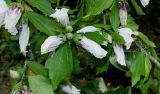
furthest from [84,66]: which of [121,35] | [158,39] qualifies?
[121,35]

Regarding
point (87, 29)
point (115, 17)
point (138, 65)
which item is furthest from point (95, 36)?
point (138, 65)

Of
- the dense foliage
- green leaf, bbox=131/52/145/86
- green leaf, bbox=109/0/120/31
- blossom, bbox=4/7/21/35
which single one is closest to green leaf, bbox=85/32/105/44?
the dense foliage

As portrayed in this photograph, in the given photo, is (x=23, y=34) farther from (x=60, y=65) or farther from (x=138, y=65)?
(x=138, y=65)

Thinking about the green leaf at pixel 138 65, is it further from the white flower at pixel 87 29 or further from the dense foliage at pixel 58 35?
the white flower at pixel 87 29

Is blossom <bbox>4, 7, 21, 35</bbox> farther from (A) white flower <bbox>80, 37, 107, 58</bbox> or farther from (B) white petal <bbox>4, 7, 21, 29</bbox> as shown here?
(A) white flower <bbox>80, 37, 107, 58</bbox>

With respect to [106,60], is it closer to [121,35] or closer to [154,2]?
[121,35]

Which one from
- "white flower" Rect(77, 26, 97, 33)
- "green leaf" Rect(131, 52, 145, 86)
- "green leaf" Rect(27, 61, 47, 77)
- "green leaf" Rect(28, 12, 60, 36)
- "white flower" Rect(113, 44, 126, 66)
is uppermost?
"green leaf" Rect(28, 12, 60, 36)
